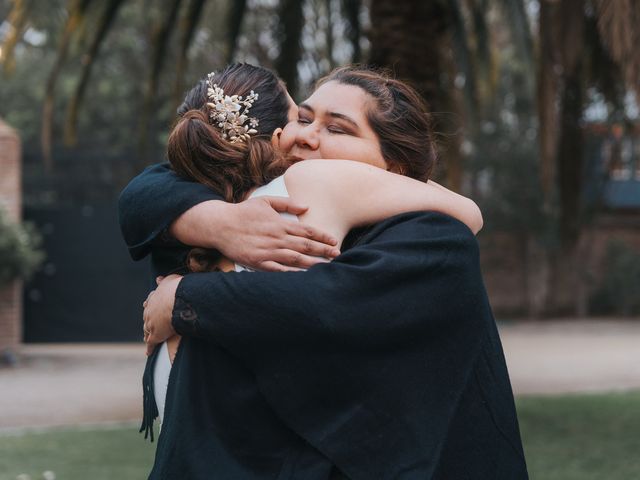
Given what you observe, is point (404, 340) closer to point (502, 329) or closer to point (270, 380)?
point (270, 380)

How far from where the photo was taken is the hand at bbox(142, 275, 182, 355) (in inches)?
71.9

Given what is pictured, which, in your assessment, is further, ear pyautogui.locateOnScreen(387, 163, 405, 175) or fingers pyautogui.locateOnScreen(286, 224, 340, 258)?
ear pyautogui.locateOnScreen(387, 163, 405, 175)

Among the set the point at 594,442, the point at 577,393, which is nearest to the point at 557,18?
the point at 594,442

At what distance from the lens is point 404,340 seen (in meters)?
1.75

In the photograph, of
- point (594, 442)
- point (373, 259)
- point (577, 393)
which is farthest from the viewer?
point (577, 393)

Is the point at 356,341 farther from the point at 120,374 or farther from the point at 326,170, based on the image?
the point at 120,374

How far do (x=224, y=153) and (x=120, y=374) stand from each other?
11.2 m

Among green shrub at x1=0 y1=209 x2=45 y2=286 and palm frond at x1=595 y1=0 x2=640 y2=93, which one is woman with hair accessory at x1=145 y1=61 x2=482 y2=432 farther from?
green shrub at x1=0 y1=209 x2=45 y2=286

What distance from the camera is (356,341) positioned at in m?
1.71

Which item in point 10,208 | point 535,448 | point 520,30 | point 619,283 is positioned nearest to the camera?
point 520,30

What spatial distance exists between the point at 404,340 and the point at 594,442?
6756 millimetres

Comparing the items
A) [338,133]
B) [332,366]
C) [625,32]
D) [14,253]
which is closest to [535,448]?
[625,32]

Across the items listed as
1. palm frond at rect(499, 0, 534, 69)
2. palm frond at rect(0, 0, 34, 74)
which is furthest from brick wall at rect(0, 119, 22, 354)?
palm frond at rect(499, 0, 534, 69)

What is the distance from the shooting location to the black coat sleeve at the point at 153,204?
1868mm
